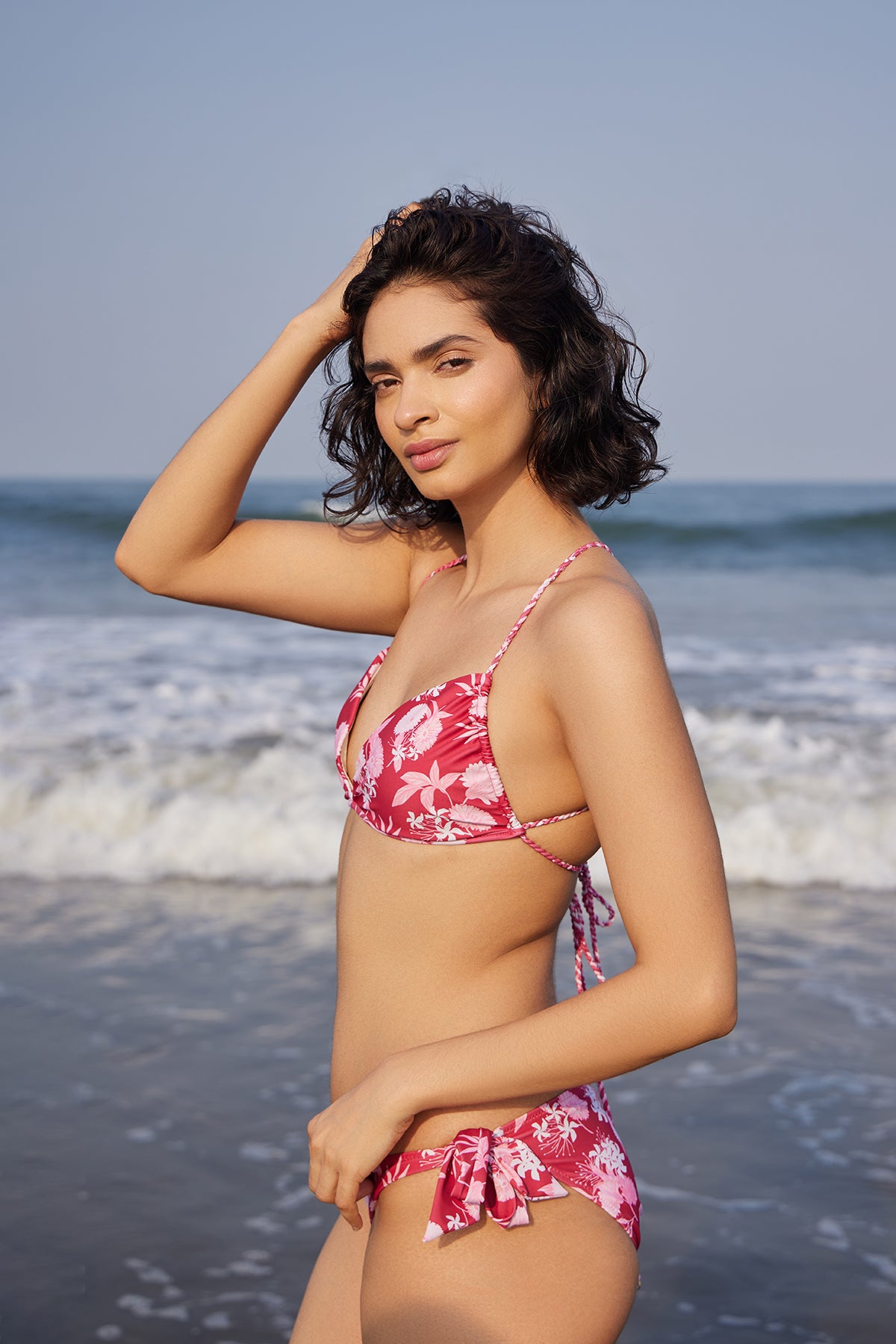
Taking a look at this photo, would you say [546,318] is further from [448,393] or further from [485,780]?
[485,780]

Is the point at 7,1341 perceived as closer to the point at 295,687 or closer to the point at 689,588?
the point at 295,687

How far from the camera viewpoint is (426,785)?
5.30 ft

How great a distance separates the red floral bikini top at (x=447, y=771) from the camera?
5.22 feet

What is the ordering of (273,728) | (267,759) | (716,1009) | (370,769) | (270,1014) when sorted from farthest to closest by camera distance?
(273,728) → (267,759) → (270,1014) → (370,769) → (716,1009)

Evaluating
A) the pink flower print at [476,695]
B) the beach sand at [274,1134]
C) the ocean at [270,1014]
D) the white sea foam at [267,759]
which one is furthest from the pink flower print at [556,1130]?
the white sea foam at [267,759]

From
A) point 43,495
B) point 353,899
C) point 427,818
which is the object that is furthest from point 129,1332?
point 43,495

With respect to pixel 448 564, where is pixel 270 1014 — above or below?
below

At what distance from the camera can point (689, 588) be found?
57.8 ft

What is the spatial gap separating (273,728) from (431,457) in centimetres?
684

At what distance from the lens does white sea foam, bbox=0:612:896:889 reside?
6.49 meters

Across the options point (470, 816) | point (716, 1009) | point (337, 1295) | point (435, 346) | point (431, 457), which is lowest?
point (337, 1295)

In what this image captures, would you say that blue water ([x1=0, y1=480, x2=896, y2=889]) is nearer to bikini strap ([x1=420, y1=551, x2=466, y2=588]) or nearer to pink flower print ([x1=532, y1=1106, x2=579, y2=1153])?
bikini strap ([x1=420, y1=551, x2=466, y2=588])

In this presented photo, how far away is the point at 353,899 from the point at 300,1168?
2.29 metres

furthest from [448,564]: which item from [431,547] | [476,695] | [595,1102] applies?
[595,1102]
